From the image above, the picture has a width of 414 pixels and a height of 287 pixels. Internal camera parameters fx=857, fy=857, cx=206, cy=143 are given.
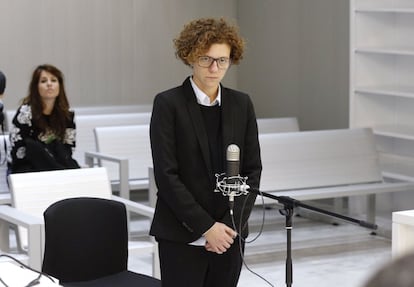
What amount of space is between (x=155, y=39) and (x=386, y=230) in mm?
4039

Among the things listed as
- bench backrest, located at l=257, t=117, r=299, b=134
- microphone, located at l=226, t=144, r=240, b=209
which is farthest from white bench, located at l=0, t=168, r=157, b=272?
bench backrest, located at l=257, t=117, r=299, b=134

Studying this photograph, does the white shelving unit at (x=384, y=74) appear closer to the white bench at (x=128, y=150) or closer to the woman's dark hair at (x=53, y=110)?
the white bench at (x=128, y=150)

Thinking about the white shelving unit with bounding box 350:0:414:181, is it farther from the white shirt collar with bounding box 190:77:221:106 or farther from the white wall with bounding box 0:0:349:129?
the white shirt collar with bounding box 190:77:221:106

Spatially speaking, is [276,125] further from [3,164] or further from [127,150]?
[3,164]

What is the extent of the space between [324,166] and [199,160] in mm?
4194

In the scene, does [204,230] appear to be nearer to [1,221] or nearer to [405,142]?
[1,221]

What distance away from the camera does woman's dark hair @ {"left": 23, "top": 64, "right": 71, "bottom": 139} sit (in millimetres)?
5445

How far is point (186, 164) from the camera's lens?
2.66 meters

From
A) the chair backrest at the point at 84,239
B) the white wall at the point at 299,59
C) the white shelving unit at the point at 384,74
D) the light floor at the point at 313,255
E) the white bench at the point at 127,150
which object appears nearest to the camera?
the chair backrest at the point at 84,239

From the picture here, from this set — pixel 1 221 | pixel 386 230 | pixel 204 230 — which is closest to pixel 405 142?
pixel 386 230

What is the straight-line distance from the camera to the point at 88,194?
15.0 feet

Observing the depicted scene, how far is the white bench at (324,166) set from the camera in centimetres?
643

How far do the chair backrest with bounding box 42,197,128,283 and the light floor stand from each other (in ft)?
6.40

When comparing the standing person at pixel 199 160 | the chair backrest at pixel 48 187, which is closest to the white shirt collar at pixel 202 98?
the standing person at pixel 199 160
